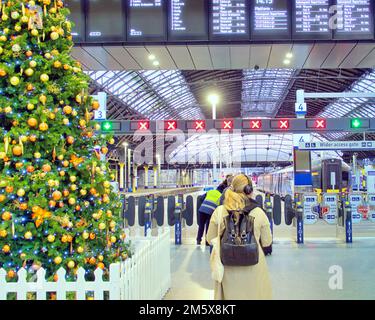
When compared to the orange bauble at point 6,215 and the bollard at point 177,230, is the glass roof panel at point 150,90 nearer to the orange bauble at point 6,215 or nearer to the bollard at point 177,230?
the bollard at point 177,230

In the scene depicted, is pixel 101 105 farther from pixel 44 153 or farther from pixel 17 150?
pixel 17 150

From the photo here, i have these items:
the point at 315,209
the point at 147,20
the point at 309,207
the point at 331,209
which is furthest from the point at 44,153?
the point at 315,209

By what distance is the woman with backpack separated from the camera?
3.74 meters

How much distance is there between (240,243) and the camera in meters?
3.72

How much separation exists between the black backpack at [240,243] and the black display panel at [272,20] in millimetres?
5340

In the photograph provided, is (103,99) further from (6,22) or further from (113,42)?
→ (6,22)

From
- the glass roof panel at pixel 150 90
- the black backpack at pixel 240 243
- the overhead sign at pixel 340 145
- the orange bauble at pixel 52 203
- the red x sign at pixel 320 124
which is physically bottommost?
the black backpack at pixel 240 243

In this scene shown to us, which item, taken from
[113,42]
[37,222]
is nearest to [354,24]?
[113,42]

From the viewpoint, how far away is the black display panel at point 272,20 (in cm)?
823

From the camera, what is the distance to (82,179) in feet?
14.1

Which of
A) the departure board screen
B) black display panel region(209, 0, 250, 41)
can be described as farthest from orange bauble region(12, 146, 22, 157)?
black display panel region(209, 0, 250, 41)

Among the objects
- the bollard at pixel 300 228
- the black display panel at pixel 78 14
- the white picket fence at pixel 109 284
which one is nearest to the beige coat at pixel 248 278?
the white picket fence at pixel 109 284

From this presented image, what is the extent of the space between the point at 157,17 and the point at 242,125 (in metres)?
5.98

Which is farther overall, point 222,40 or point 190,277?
point 222,40
